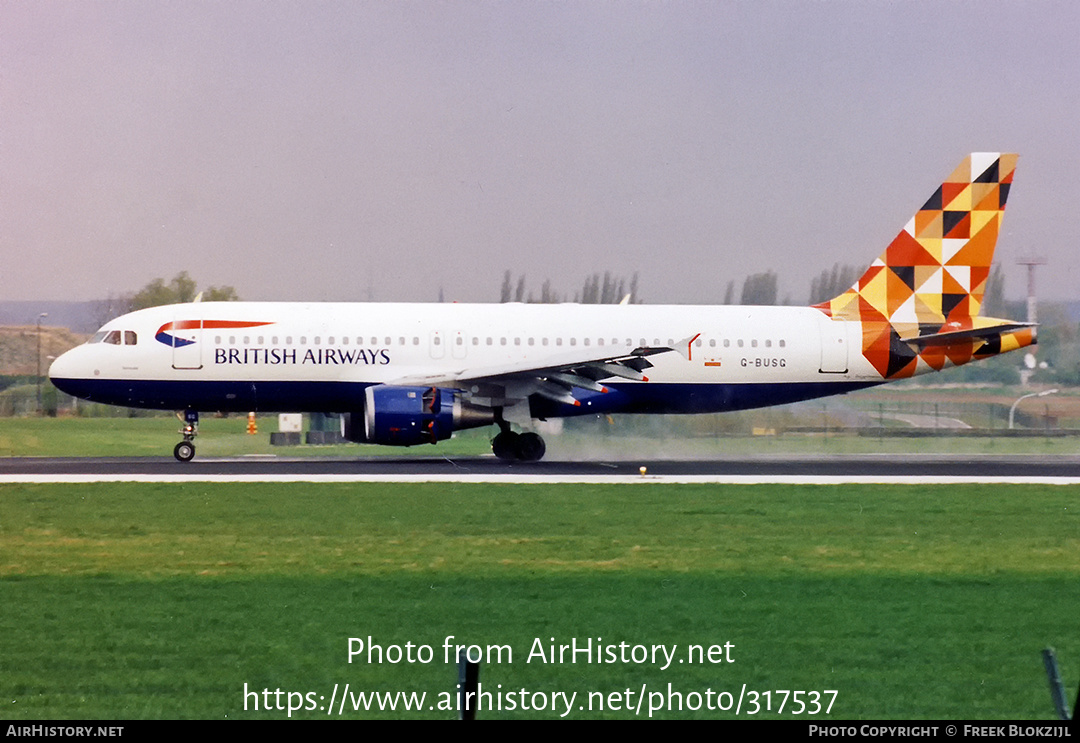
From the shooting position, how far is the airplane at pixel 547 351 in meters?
28.2

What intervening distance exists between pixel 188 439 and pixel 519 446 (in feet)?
24.1

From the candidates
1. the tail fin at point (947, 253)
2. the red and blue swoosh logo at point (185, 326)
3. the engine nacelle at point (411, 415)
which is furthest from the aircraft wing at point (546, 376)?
the tail fin at point (947, 253)

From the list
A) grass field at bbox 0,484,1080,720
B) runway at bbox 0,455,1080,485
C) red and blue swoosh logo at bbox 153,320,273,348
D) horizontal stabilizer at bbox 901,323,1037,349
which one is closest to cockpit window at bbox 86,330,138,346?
red and blue swoosh logo at bbox 153,320,273,348

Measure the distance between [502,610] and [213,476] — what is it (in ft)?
44.8

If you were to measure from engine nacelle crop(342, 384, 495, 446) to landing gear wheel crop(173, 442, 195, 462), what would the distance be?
13.2 feet

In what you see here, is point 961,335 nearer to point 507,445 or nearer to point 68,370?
point 507,445

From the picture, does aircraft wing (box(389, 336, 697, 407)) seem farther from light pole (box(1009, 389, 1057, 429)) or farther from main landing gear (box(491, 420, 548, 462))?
light pole (box(1009, 389, 1057, 429))

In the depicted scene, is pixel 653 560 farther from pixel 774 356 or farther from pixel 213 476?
pixel 774 356

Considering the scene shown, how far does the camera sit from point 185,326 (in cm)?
2844

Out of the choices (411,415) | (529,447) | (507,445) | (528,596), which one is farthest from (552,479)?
(528,596)

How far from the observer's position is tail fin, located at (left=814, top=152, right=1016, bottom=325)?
31266 mm
